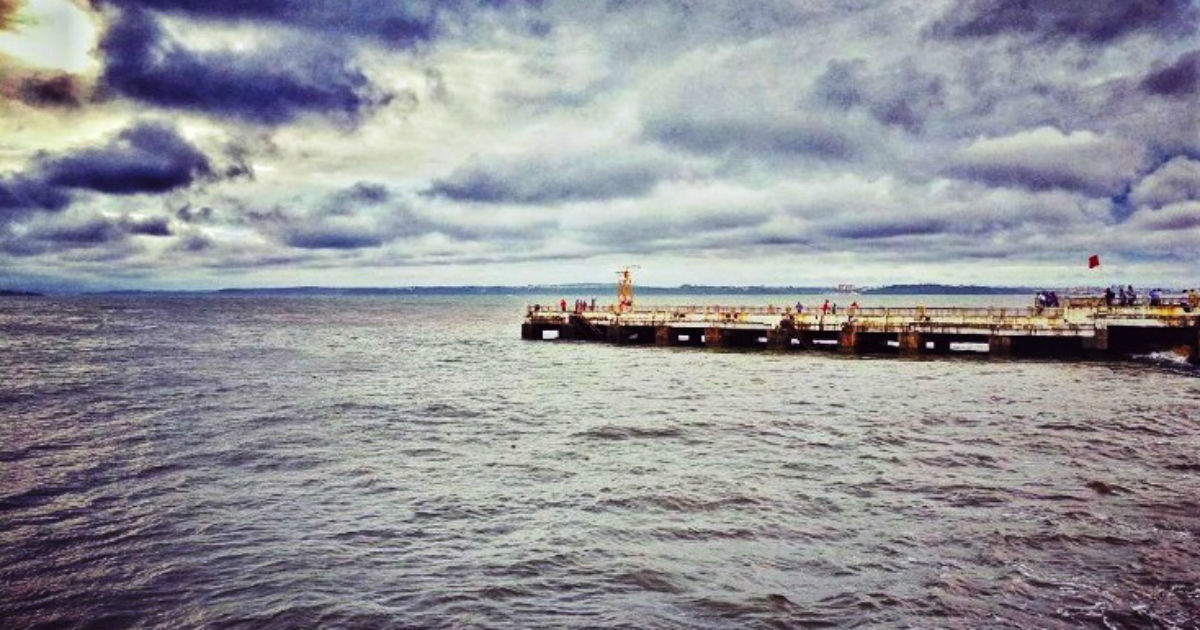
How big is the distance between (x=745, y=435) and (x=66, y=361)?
4939cm

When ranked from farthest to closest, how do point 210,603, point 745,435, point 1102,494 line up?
point 745,435 → point 1102,494 → point 210,603

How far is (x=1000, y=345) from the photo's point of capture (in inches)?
2021

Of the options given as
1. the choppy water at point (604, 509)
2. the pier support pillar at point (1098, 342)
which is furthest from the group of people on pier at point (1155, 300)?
the choppy water at point (604, 509)

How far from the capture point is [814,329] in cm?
5809

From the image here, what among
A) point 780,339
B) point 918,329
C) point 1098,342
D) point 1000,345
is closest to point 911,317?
point 918,329

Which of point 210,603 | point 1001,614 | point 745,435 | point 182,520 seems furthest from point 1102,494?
point 182,520

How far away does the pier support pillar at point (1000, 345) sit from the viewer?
167 ft

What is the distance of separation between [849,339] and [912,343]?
4.39 meters

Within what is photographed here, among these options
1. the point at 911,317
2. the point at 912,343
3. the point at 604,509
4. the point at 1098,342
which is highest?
the point at 911,317

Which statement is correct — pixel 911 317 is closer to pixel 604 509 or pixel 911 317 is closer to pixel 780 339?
pixel 780 339

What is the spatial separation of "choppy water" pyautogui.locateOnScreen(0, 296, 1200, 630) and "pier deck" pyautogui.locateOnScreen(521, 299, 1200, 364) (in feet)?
50.9

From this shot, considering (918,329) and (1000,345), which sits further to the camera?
(918,329)

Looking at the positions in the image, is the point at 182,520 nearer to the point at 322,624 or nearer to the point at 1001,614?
the point at 322,624

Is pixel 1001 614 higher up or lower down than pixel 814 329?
lower down
